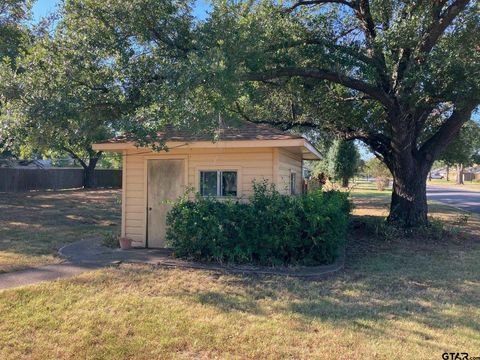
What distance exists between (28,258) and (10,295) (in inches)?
119

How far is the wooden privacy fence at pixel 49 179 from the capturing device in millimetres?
28891

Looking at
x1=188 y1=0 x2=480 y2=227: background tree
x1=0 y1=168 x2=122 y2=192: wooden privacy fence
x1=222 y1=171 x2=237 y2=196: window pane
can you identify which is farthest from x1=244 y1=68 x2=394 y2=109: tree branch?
x1=0 y1=168 x2=122 y2=192: wooden privacy fence

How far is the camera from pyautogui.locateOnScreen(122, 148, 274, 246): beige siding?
9.70m

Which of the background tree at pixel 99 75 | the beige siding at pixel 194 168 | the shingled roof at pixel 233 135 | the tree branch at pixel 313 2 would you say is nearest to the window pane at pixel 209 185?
the beige siding at pixel 194 168

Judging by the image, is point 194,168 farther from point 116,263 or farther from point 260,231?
point 116,263

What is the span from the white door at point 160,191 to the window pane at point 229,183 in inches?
42.5

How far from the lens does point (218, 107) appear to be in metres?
8.24

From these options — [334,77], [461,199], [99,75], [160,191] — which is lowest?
[461,199]

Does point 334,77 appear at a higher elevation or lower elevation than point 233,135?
higher

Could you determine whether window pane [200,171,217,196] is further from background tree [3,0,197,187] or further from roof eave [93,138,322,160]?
background tree [3,0,197,187]

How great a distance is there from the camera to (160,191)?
34.1 ft

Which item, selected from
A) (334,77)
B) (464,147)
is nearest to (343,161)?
(464,147)

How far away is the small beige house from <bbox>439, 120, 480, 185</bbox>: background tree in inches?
368

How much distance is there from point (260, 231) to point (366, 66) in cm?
559
